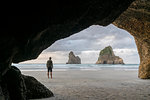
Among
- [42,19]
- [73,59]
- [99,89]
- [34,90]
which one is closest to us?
[42,19]

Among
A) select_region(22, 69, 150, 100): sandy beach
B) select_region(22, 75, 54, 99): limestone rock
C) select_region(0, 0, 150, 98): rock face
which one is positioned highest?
select_region(0, 0, 150, 98): rock face

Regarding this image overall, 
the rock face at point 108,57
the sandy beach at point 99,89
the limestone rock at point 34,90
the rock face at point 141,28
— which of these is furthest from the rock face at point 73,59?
the limestone rock at point 34,90

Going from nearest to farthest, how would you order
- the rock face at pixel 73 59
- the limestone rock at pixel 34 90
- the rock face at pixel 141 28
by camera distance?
the limestone rock at pixel 34 90 < the rock face at pixel 141 28 < the rock face at pixel 73 59

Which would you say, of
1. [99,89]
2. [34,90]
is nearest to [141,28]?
[99,89]

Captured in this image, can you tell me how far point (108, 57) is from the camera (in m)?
110

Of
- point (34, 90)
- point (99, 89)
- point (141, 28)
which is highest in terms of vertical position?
point (141, 28)

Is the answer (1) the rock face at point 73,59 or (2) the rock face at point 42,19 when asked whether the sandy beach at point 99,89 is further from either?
(1) the rock face at point 73,59

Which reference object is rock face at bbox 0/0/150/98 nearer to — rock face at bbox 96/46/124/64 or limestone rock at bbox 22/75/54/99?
limestone rock at bbox 22/75/54/99

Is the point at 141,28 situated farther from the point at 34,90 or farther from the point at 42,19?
the point at 42,19

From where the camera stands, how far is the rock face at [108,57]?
109 meters

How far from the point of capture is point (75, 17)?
5.01 m

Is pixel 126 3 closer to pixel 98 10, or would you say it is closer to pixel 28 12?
pixel 98 10

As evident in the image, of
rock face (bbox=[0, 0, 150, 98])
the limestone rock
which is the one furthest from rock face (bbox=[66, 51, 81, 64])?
rock face (bbox=[0, 0, 150, 98])

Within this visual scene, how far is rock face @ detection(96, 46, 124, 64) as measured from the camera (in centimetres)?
10906
